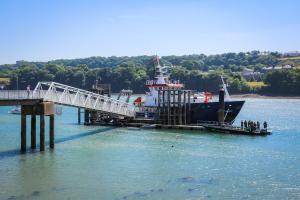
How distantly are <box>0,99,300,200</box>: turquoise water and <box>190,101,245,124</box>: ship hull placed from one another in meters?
8.09

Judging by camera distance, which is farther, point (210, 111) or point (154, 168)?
point (210, 111)

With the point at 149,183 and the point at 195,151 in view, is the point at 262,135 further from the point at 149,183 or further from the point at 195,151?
the point at 149,183

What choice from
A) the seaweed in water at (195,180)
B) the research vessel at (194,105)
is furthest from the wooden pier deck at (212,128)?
the seaweed in water at (195,180)

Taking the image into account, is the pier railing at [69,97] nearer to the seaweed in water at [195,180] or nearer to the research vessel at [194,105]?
the research vessel at [194,105]

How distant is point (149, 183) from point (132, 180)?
1.49 metres

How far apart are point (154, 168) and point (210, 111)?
3117 centimetres

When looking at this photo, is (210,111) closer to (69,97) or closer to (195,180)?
(69,97)

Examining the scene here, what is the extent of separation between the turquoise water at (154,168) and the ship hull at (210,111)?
8.09m

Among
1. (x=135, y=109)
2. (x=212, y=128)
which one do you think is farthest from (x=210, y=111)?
(x=135, y=109)

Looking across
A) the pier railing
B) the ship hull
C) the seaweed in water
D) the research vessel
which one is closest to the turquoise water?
the seaweed in water

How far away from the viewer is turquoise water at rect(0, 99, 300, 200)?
33.6 meters

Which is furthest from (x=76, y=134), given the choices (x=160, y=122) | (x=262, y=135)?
(x=262, y=135)

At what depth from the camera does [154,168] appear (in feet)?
138

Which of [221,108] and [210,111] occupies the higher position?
[221,108]
